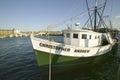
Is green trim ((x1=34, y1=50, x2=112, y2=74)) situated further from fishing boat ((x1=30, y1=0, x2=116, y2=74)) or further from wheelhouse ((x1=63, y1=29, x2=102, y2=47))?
wheelhouse ((x1=63, y1=29, x2=102, y2=47))

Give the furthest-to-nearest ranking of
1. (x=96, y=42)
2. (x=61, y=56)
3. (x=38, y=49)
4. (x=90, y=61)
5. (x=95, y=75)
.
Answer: (x=96, y=42), (x=90, y=61), (x=95, y=75), (x=61, y=56), (x=38, y=49)

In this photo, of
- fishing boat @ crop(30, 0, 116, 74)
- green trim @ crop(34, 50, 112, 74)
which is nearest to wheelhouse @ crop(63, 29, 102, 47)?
fishing boat @ crop(30, 0, 116, 74)

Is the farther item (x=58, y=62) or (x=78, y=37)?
(x=78, y=37)

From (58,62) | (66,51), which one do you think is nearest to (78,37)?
(66,51)

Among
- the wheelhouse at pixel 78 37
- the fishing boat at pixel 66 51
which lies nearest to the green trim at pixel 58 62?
the fishing boat at pixel 66 51

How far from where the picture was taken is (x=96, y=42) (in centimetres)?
1702

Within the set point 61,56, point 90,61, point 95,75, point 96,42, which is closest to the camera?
point 61,56

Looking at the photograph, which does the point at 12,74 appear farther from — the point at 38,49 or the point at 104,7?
the point at 104,7

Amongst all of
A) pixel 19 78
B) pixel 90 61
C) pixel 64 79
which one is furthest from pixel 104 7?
pixel 19 78

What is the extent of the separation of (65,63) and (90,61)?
12.3 feet

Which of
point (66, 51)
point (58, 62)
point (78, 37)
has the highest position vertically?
point (78, 37)

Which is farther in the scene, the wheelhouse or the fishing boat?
the wheelhouse

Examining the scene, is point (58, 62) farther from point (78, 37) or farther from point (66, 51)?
point (78, 37)

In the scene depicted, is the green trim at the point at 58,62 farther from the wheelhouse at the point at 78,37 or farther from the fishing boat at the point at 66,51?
the wheelhouse at the point at 78,37
